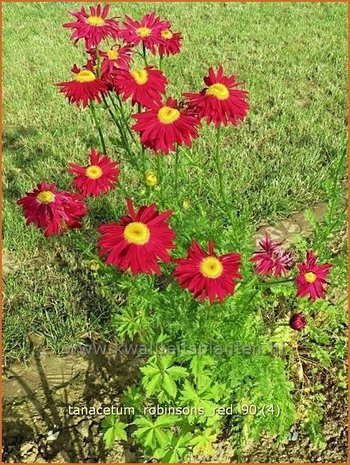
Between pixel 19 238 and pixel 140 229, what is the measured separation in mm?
2266

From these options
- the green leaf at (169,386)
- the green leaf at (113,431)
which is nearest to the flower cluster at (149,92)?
the green leaf at (169,386)

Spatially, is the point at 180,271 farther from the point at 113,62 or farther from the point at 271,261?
the point at 113,62

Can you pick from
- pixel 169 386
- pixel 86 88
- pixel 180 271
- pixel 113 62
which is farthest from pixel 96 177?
pixel 169 386

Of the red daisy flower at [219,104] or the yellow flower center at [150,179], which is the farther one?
the yellow flower center at [150,179]

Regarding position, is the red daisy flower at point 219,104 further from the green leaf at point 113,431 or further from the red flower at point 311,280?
the green leaf at point 113,431

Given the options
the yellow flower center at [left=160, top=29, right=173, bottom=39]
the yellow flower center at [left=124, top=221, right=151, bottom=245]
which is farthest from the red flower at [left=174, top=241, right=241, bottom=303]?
the yellow flower center at [left=160, top=29, right=173, bottom=39]

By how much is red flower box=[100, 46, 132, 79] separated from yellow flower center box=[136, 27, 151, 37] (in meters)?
0.13

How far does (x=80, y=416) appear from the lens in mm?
2881

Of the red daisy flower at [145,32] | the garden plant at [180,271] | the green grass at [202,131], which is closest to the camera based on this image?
the garden plant at [180,271]

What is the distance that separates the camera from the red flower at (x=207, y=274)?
1.86 m

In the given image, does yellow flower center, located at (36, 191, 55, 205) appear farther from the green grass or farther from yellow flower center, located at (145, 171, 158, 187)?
the green grass

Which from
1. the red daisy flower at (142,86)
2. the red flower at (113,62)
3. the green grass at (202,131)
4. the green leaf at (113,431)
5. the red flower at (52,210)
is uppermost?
the green grass at (202,131)

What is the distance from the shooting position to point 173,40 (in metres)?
2.71

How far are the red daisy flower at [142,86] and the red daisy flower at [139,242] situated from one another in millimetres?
484
